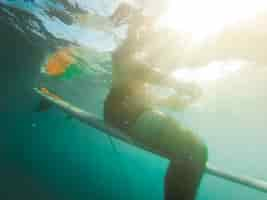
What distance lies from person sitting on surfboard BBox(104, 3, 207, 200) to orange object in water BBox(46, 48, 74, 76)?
16.8m

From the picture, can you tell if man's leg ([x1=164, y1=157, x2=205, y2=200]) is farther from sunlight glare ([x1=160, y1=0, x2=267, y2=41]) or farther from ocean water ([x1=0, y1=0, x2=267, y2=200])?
sunlight glare ([x1=160, y1=0, x2=267, y2=41])

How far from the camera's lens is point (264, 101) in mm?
19266

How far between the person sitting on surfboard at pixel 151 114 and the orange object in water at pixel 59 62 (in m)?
16.8

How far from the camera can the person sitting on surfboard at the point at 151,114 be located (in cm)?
213

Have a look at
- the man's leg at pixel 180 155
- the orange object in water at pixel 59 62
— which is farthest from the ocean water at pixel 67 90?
the man's leg at pixel 180 155

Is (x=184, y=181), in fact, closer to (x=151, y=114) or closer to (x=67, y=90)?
(x=151, y=114)

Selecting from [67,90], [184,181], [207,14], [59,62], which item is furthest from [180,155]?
[67,90]

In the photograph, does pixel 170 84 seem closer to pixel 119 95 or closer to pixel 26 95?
pixel 119 95

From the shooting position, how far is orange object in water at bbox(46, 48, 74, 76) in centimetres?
1997

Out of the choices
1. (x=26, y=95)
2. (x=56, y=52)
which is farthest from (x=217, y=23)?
(x=26, y=95)

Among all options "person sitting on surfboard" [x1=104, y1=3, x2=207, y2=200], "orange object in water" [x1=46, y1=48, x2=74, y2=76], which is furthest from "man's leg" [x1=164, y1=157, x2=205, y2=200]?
"orange object in water" [x1=46, y1=48, x2=74, y2=76]

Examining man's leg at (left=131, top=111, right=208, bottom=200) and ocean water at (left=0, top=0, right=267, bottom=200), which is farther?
ocean water at (left=0, top=0, right=267, bottom=200)

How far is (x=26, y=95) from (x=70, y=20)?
31.7 meters

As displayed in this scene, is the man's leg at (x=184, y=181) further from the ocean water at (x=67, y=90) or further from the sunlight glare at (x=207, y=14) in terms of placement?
the sunlight glare at (x=207, y=14)
